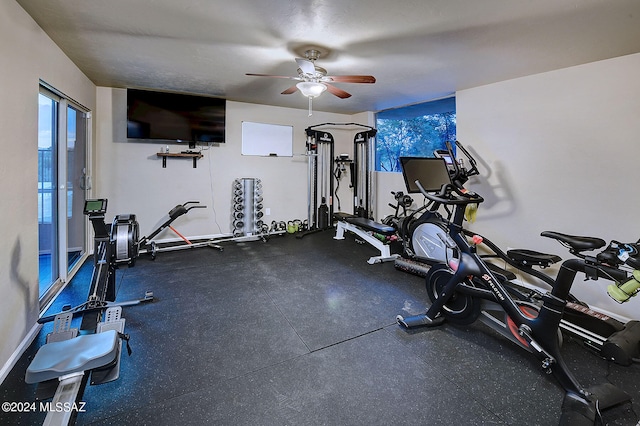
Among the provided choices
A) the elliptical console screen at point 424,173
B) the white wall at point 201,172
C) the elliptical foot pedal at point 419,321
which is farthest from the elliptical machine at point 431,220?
the white wall at point 201,172

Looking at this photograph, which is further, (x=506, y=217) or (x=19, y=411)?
(x=506, y=217)

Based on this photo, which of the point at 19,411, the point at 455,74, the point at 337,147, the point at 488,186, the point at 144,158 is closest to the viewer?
the point at 19,411

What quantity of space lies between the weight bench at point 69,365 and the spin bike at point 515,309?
208cm

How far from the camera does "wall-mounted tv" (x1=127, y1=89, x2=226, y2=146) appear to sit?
175 inches

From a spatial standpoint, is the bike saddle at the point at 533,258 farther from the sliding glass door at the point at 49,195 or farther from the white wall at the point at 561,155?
the sliding glass door at the point at 49,195

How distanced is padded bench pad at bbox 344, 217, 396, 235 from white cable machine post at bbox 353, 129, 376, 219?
0.83m

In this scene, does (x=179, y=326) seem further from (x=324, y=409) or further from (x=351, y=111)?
(x=351, y=111)

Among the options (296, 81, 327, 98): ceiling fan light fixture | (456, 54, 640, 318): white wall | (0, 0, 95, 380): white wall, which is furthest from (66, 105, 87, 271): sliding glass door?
(456, 54, 640, 318): white wall

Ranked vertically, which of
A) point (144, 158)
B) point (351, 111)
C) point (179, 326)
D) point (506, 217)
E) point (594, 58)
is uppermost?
point (351, 111)

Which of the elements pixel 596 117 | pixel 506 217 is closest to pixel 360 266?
pixel 506 217

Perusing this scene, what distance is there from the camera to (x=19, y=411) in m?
1.60

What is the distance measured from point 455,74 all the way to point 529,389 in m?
3.22

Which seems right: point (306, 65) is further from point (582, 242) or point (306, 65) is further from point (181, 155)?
point (181, 155)

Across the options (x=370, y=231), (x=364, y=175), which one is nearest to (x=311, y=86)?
(x=370, y=231)
